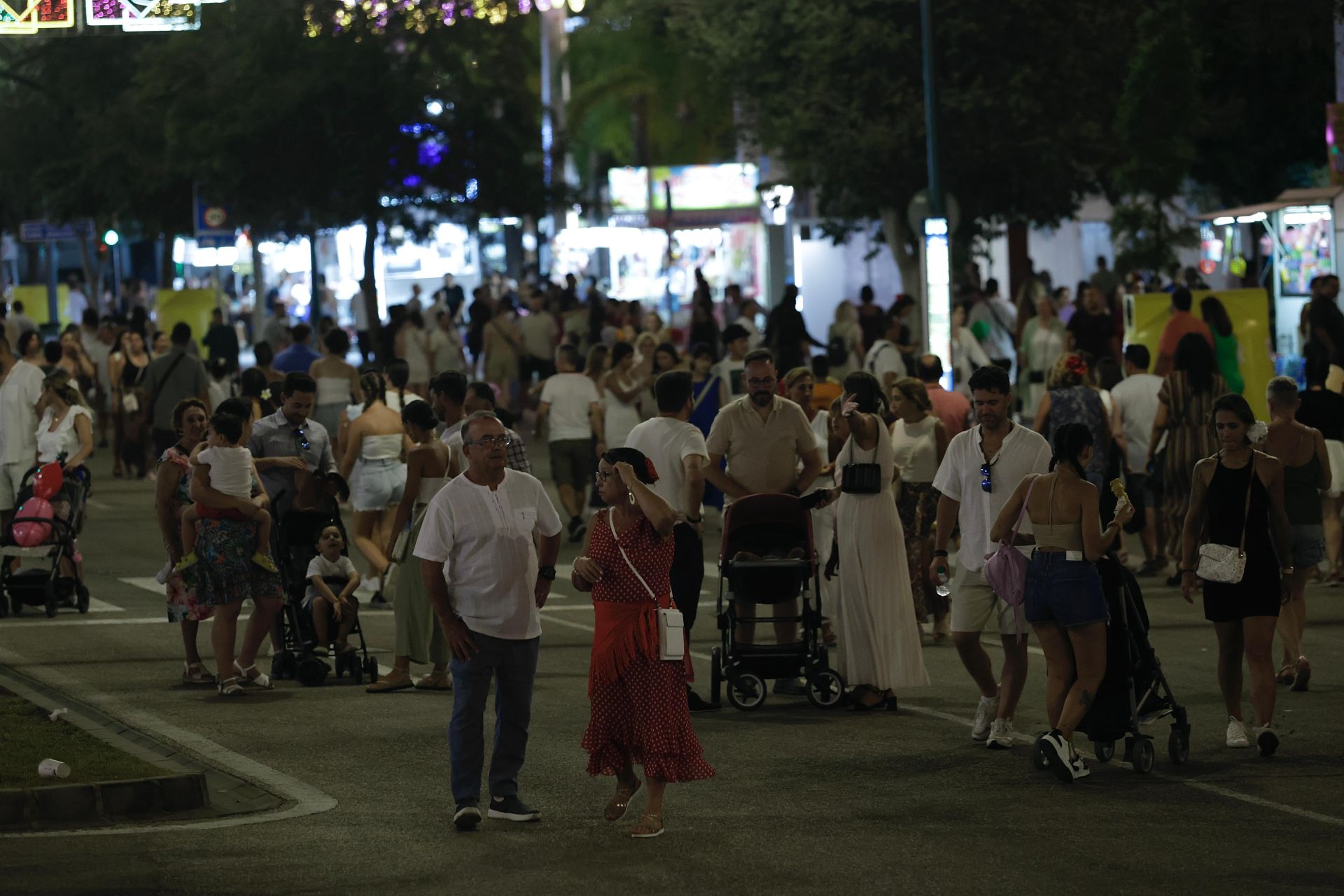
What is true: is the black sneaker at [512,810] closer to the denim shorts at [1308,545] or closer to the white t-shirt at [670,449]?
the white t-shirt at [670,449]

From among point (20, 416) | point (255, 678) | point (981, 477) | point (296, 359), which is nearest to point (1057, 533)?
point (981, 477)

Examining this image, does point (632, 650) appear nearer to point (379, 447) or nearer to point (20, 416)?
point (379, 447)

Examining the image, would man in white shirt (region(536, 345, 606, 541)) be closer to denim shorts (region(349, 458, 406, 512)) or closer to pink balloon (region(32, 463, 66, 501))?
denim shorts (region(349, 458, 406, 512))

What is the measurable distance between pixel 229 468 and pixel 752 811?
15.0 ft

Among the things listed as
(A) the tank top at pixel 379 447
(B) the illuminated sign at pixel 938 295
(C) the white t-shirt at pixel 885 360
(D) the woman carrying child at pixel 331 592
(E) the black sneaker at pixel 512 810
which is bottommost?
(E) the black sneaker at pixel 512 810

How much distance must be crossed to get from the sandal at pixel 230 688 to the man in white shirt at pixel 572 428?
25.3 feet

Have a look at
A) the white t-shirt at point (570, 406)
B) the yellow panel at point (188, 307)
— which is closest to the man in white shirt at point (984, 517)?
the white t-shirt at point (570, 406)

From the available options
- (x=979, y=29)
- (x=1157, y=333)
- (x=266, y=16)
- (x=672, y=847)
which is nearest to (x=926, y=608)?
(x=672, y=847)

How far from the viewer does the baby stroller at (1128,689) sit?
34.4 ft

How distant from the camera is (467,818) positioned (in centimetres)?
926

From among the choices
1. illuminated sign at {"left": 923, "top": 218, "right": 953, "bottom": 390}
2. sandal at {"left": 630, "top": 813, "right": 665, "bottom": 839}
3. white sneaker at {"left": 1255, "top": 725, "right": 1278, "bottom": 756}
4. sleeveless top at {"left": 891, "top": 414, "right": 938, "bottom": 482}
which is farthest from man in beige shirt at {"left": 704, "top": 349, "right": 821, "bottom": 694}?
illuminated sign at {"left": 923, "top": 218, "right": 953, "bottom": 390}

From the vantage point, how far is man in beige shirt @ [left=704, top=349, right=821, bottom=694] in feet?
42.6

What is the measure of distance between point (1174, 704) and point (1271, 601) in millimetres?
881

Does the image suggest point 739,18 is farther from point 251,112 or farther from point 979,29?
point 251,112
